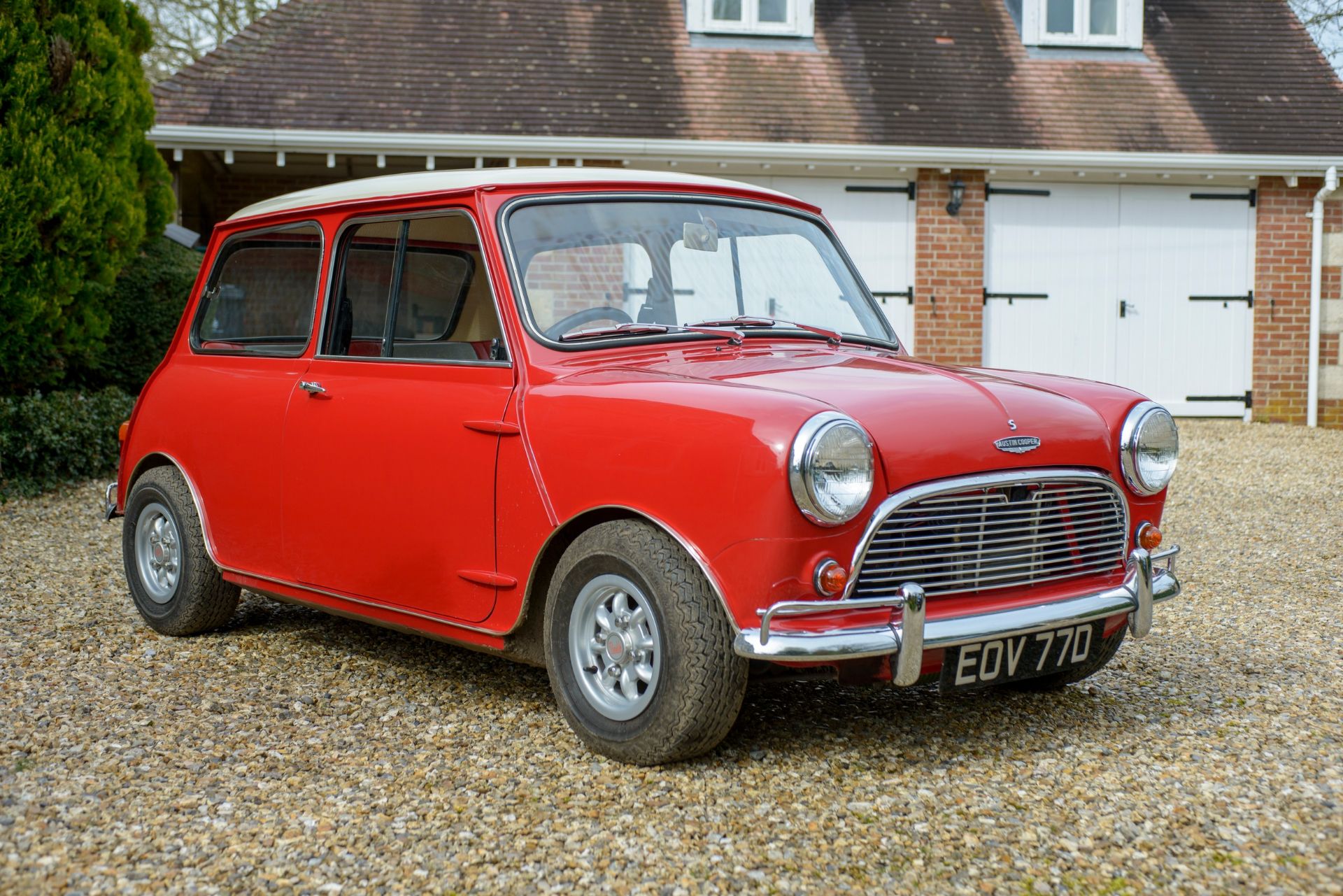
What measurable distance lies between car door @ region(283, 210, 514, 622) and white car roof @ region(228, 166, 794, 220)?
101mm

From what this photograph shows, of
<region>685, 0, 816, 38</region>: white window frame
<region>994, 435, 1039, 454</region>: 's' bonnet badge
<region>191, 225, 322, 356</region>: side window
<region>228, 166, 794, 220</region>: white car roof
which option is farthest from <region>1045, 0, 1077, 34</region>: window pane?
<region>994, 435, 1039, 454</region>: 's' bonnet badge

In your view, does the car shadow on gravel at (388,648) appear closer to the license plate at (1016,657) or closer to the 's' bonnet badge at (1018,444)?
the license plate at (1016,657)

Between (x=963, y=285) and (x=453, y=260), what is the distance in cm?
969

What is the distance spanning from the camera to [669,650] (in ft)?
10.9

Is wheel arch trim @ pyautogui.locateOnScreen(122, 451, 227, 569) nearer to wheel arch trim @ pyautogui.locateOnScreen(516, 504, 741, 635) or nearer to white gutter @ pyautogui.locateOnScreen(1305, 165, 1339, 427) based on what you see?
wheel arch trim @ pyautogui.locateOnScreen(516, 504, 741, 635)

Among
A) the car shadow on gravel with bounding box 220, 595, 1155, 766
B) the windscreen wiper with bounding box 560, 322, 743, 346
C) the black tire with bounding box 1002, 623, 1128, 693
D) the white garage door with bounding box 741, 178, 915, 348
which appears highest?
the white garage door with bounding box 741, 178, 915, 348

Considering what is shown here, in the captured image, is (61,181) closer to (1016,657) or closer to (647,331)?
(647,331)

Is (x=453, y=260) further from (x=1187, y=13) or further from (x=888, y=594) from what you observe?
(x=1187, y=13)

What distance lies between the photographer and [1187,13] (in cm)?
1492

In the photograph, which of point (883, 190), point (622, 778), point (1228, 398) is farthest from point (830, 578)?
point (1228, 398)

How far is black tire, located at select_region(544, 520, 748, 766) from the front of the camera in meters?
3.29

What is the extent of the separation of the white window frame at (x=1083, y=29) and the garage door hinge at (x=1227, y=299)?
293 cm

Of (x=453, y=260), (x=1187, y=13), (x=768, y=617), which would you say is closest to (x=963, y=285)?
(x=1187, y=13)

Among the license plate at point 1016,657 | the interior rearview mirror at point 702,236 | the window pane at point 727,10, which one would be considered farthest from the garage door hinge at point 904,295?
the license plate at point 1016,657
